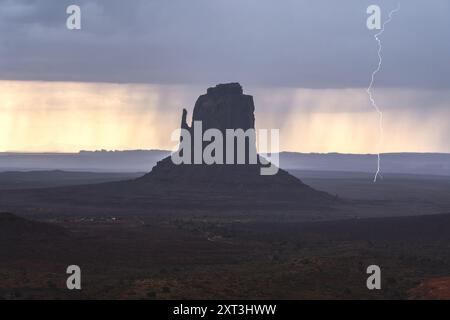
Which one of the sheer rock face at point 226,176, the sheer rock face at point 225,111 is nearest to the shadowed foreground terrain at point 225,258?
the sheer rock face at point 226,176

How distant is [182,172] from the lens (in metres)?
158

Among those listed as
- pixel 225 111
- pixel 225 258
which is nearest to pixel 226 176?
pixel 225 111

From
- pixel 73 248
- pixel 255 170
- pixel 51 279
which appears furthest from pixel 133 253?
pixel 255 170

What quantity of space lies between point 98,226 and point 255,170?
224ft

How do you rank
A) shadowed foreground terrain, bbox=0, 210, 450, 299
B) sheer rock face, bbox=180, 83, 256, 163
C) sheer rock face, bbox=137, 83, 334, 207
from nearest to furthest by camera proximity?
shadowed foreground terrain, bbox=0, 210, 450, 299, sheer rock face, bbox=137, 83, 334, 207, sheer rock face, bbox=180, 83, 256, 163

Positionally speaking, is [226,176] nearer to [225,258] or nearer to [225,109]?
[225,109]

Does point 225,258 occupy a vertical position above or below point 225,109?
below

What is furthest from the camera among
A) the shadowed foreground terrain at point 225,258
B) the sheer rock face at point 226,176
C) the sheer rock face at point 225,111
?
the sheer rock face at point 225,111

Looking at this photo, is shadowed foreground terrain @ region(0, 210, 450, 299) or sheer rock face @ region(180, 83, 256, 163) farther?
sheer rock face @ region(180, 83, 256, 163)

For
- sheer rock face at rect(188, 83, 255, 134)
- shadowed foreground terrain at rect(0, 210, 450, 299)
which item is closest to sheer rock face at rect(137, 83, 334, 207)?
sheer rock face at rect(188, 83, 255, 134)

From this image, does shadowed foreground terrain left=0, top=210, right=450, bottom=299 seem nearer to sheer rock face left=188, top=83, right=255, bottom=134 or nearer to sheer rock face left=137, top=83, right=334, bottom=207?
sheer rock face left=137, top=83, right=334, bottom=207

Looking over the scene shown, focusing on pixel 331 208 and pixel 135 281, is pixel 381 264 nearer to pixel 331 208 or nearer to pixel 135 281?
pixel 135 281

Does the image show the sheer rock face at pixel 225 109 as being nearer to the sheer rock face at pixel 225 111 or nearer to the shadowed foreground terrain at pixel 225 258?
the sheer rock face at pixel 225 111

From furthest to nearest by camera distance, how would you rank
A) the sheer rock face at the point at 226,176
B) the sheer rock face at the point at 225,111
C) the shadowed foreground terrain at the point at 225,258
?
the sheer rock face at the point at 225,111
the sheer rock face at the point at 226,176
the shadowed foreground terrain at the point at 225,258
